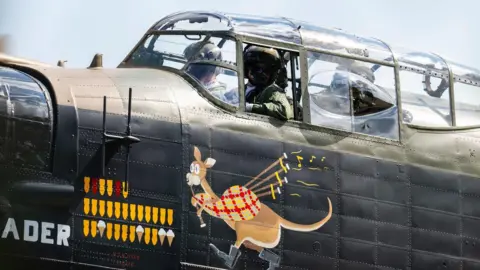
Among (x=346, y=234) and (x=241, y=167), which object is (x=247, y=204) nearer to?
(x=241, y=167)

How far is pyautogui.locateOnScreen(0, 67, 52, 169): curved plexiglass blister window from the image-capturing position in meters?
10.8

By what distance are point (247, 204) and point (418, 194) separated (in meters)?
2.19

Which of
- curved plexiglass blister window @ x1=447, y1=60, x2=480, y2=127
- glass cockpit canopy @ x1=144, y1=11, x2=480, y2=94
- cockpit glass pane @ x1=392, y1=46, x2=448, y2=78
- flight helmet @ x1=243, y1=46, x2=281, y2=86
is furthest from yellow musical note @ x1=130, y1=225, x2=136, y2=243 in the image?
curved plexiglass blister window @ x1=447, y1=60, x2=480, y2=127

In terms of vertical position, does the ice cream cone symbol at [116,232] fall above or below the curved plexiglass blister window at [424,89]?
below

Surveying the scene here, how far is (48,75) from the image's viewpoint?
11.4 meters

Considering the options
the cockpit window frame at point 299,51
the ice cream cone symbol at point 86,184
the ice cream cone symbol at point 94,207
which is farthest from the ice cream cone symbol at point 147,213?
the cockpit window frame at point 299,51

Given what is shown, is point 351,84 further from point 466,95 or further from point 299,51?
point 466,95

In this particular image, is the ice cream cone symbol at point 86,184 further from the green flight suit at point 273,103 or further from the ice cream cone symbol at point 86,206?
the green flight suit at point 273,103

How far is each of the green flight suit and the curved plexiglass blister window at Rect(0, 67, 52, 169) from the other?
2416 mm

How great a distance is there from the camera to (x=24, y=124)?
Result: 10.9 metres

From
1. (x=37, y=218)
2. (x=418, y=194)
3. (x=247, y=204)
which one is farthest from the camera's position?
(x=418, y=194)

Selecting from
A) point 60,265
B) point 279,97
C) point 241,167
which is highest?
point 279,97

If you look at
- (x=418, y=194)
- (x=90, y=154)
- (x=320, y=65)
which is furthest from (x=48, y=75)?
(x=418, y=194)

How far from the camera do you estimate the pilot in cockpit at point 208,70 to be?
1214 cm
